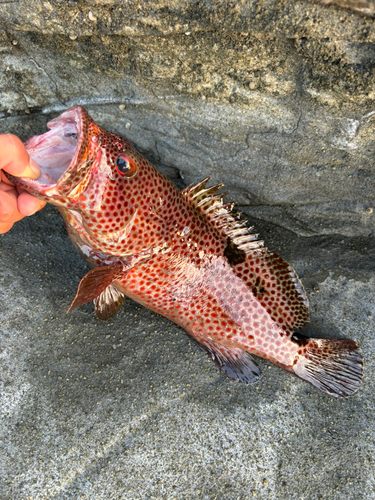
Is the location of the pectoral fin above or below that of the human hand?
below

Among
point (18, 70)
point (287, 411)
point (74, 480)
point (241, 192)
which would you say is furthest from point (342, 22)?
point (74, 480)

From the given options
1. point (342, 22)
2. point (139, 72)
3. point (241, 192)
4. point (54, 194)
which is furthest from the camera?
point (241, 192)

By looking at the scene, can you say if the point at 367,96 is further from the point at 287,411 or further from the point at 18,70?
the point at 18,70

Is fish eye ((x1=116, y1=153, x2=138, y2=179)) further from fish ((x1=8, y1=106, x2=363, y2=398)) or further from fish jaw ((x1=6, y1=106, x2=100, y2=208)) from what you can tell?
fish jaw ((x1=6, y1=106, x2=100, y2=208))

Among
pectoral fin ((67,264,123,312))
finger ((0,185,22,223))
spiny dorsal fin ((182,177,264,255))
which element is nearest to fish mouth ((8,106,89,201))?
finger ((0,185,22,223))

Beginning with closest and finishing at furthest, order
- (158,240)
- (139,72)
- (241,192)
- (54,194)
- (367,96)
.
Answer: (54,194), (367,96), (158,240), (139,72), (241,192)

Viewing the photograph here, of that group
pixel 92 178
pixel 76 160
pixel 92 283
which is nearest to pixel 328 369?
pixel 92 283

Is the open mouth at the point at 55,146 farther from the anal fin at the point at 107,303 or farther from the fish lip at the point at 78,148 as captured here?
the anal fin at the point at 107,303

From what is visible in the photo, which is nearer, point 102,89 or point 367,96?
point 367,96
